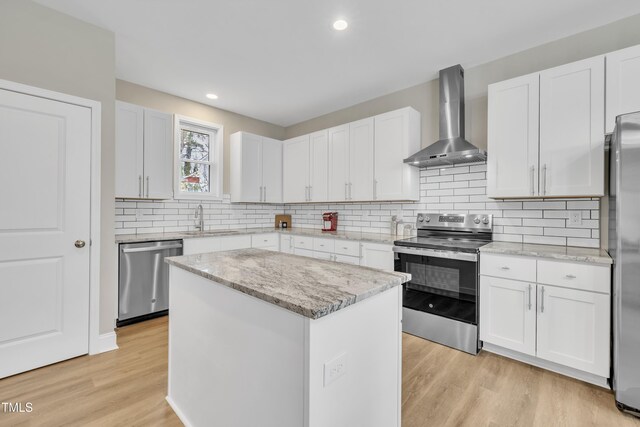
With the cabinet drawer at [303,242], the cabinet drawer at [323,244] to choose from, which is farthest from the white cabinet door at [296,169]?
the cabinet drawer at [323,244]

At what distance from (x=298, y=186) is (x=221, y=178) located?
1174 millimetres

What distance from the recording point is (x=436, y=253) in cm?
272

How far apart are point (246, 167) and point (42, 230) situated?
250cm

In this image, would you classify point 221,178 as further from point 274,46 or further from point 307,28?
point 307,28

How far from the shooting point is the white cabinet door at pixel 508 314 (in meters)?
2.28

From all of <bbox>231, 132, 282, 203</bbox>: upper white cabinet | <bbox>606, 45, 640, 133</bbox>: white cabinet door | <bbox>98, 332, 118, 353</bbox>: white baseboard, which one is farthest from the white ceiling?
<bbox>98, 332, 118, 353</bbox>: white baseboard

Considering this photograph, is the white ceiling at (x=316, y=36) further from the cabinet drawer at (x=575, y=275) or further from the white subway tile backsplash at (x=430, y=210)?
the cabinet drawer at (x=575, y=275)

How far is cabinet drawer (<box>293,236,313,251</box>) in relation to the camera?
404cm

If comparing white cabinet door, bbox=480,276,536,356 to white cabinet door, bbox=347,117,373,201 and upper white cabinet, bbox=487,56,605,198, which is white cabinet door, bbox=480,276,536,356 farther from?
white cabinet door, bbox=347,117,373,201

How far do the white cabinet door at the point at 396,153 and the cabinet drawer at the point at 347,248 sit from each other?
0.65 m

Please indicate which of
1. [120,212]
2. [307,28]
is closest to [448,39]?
[307,28]

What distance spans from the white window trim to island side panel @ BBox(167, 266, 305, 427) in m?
2.36

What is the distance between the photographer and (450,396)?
1.97 m

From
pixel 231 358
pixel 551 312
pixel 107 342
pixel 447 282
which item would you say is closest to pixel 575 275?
pixel 551 312
